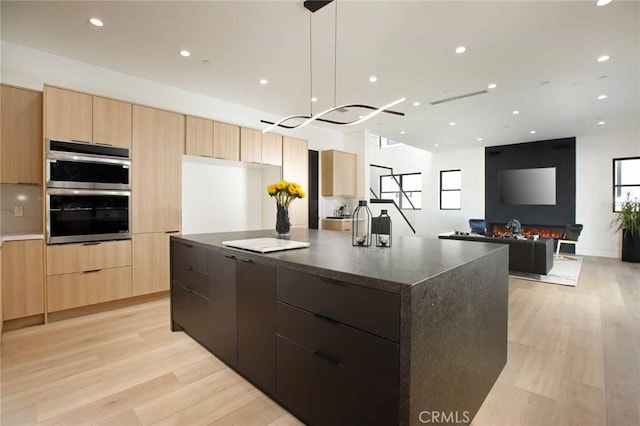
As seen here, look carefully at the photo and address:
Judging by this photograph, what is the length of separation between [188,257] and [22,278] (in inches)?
72.5

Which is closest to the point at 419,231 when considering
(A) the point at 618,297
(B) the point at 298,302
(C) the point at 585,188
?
(C) the point at 585,188

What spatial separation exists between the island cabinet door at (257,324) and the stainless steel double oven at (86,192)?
7.85 feet

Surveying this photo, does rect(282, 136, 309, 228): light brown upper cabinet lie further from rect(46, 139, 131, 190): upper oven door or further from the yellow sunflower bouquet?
the yellow sunflower bouquet

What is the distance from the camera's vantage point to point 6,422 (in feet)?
5.38

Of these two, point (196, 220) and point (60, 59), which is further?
point (196, 220)

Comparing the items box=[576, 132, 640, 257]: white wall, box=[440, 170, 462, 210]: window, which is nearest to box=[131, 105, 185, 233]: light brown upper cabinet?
box=[440, 170, 462, 210]: window

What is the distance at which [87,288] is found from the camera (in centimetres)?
327

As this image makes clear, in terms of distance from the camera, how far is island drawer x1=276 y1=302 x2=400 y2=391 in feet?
3.75

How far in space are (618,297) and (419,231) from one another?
6.56m

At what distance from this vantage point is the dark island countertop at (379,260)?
1.18m

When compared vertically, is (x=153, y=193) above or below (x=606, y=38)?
below

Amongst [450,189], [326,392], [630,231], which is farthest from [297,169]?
[630,231]

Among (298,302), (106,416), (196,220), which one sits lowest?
(106,416)

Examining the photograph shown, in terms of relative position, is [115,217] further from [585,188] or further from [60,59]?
[585,188]
